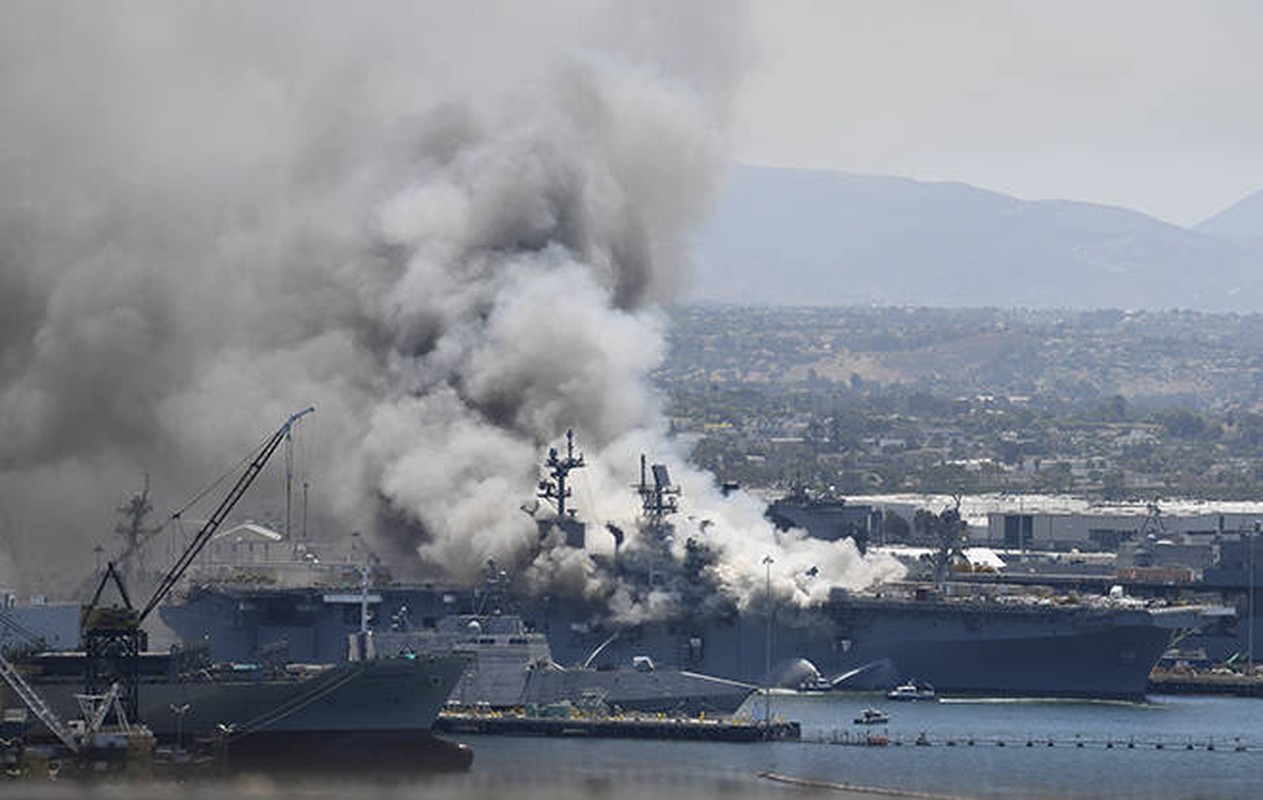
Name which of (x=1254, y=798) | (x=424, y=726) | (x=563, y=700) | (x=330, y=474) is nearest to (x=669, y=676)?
(x=563, y=700)

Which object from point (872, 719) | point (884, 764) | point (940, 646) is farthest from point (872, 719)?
point (940, 646)

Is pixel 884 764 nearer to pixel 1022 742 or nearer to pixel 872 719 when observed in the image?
pixel 1022 742

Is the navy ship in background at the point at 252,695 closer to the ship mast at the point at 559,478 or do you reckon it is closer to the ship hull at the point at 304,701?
the ship hull at the point at 304,701

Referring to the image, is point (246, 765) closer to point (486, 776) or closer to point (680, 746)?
point (486, 776)

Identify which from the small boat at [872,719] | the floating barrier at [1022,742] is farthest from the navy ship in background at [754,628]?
the floating barrier at [1022,742]

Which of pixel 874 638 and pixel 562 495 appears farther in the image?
pixel 562 495

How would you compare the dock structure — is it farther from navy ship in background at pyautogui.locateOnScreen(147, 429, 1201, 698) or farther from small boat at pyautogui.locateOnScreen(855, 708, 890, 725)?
navy ship in background at pyautogui.locateOnScreen(147, 429, 1201, 698)

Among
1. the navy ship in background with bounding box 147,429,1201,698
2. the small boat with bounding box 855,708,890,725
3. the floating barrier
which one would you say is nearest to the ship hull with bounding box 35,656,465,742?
the floating barrier
